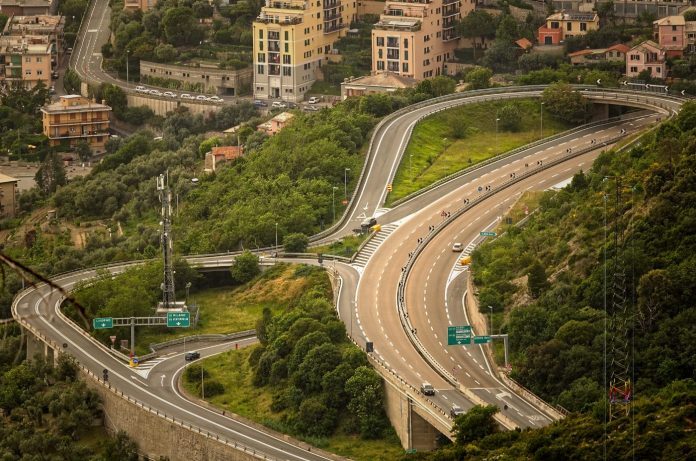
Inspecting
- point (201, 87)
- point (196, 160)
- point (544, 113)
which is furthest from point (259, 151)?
point (201, 87)

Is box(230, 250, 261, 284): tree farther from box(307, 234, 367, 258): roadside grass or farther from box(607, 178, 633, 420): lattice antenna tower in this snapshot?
box(607, 178, 633, 420): lattice antenna tower

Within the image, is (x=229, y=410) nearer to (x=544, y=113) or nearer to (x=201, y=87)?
(x=544, y=113)

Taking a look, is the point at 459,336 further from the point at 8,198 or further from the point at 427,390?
the point at 8,198

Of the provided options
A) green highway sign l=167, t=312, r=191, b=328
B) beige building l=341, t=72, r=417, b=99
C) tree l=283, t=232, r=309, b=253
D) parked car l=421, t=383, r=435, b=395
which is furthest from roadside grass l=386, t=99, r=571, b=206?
parked car l=421, t=383, r=435, b=395

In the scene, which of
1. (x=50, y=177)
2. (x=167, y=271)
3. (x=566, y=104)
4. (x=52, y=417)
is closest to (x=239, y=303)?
(x=167, y=271)

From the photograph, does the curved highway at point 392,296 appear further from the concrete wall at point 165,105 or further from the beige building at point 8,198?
the concrete wall at point 165,105

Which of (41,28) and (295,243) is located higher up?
(41,28)
